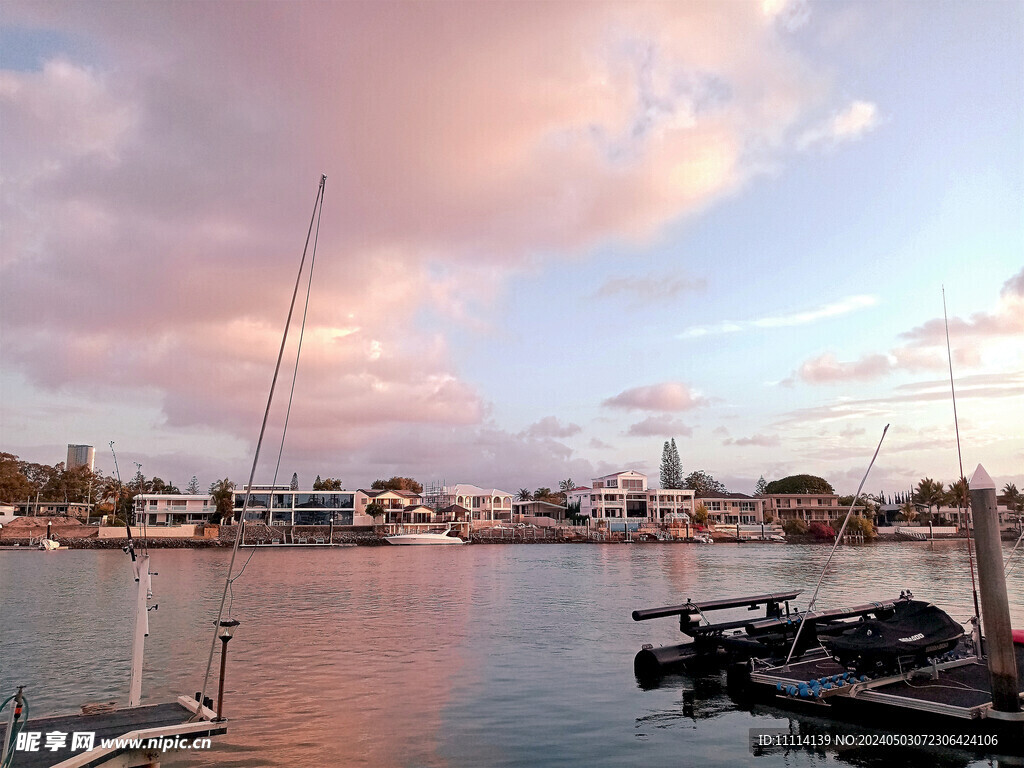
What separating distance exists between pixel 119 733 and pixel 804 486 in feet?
573

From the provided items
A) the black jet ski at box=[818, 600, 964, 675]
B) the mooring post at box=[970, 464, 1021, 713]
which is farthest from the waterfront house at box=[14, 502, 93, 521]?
the mooring post at box=[970, 464, 1021, 713]

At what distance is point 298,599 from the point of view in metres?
42.8

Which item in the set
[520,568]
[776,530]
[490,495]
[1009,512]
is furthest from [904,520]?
[520,568]

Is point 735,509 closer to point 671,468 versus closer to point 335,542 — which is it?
point 671,468

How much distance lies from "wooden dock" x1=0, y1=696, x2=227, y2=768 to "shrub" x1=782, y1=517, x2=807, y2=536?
513 feet

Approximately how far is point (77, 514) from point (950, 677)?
183 meters

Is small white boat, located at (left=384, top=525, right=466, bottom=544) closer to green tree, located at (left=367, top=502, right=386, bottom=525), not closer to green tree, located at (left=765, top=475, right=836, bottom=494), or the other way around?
green tree, located at (left=367, top=502, right=386, bottom=525)

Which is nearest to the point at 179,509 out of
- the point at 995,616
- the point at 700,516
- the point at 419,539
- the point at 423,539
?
the point at 419,539

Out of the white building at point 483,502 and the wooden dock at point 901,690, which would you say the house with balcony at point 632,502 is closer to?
the white building at point 483,502

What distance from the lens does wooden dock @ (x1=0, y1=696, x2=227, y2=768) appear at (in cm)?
959

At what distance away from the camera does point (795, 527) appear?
14988 centimetres

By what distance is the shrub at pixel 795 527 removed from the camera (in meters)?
149

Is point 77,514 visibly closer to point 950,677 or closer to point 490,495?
point 490,495

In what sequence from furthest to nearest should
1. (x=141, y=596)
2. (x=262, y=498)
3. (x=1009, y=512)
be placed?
(x=1009, y=512) < (x=262, y=498) < (x=141, y=596)
